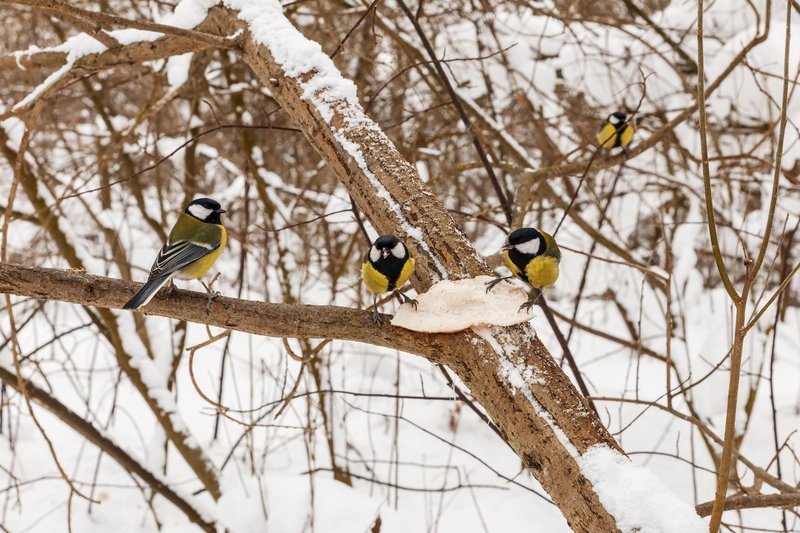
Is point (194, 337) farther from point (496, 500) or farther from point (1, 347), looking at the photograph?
point (496, 500)

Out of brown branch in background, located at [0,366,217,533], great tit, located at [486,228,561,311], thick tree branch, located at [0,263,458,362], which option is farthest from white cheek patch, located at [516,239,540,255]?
brown branch in background, located at [0,366,217,533]

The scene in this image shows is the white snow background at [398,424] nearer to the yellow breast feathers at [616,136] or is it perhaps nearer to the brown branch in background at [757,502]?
the yellow breast feathers at [616,136]

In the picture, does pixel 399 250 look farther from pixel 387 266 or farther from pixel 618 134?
pixel 618 134

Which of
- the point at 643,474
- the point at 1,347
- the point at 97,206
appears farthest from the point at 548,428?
the point at 97,206

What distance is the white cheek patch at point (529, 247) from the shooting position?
2145 millimetres

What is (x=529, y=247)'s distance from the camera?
7.06 ft

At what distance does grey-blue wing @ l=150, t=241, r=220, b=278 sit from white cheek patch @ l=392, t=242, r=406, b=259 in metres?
0.70

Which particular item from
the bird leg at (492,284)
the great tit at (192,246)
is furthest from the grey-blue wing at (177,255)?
the bird leg at (492,284)

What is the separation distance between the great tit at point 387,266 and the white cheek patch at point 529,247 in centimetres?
41

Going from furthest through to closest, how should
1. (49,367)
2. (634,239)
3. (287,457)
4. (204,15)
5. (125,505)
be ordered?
(634,239) → (49,367) → (287,457) → (125,505) → (204,15)

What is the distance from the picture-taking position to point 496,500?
3438 mm

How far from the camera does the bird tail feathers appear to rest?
72.6 inches

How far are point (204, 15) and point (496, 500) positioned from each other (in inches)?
107

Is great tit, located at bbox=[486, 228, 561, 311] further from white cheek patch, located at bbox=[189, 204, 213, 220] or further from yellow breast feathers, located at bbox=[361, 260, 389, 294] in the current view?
white cheek patch, located at bbox=[189, 204, 213, 220]
